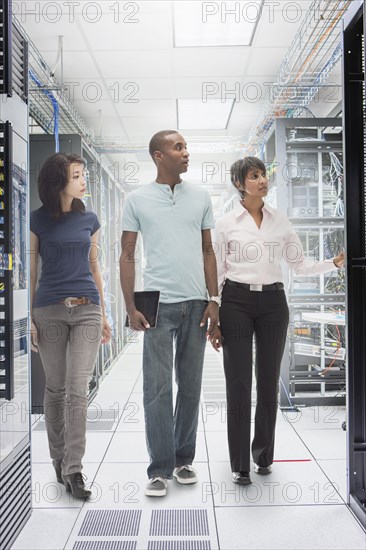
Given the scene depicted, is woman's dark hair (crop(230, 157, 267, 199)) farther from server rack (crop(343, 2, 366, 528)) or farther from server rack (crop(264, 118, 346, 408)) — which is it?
server rack (crop(264, 118, 346, 408))

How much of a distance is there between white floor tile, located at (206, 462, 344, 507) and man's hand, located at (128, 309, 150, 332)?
781 millimetres

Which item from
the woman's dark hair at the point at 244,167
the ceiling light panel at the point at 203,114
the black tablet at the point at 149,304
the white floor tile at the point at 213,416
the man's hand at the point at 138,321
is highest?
the ceiling light panel at the point at 203,114

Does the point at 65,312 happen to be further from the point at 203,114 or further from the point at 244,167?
the point at 203,114

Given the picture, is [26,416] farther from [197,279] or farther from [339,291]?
[339,291]

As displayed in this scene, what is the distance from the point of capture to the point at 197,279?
7.17ft

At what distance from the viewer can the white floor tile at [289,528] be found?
180 cm

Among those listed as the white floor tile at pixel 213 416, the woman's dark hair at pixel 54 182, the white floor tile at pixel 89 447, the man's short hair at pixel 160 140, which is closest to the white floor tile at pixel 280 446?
the white floor tile at pixel 213 416

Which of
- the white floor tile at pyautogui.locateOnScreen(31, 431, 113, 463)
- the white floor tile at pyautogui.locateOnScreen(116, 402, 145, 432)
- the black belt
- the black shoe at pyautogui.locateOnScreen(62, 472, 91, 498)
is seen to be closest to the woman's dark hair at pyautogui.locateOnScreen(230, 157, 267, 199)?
the black belt

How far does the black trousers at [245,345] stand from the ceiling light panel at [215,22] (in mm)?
1787

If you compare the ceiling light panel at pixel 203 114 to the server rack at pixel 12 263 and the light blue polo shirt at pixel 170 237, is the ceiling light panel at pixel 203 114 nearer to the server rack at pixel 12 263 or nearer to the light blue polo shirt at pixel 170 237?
the light blue polo shirt at pixel 170 237

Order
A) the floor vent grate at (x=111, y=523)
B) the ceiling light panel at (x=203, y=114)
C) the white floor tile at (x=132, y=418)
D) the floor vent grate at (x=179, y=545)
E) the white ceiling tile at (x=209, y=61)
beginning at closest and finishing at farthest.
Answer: the floor vent grate at (x=179, y=545) → the floor vent grate at (x=111, y=523) → the white floor tile at (x=132, y=418) → the white ceiling tile at (x=209, y=61) → the ceiling light panel at (x=203, y=114)

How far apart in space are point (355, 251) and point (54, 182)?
1.31 meters

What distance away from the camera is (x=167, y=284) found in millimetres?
2139

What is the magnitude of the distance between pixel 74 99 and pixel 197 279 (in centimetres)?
279
